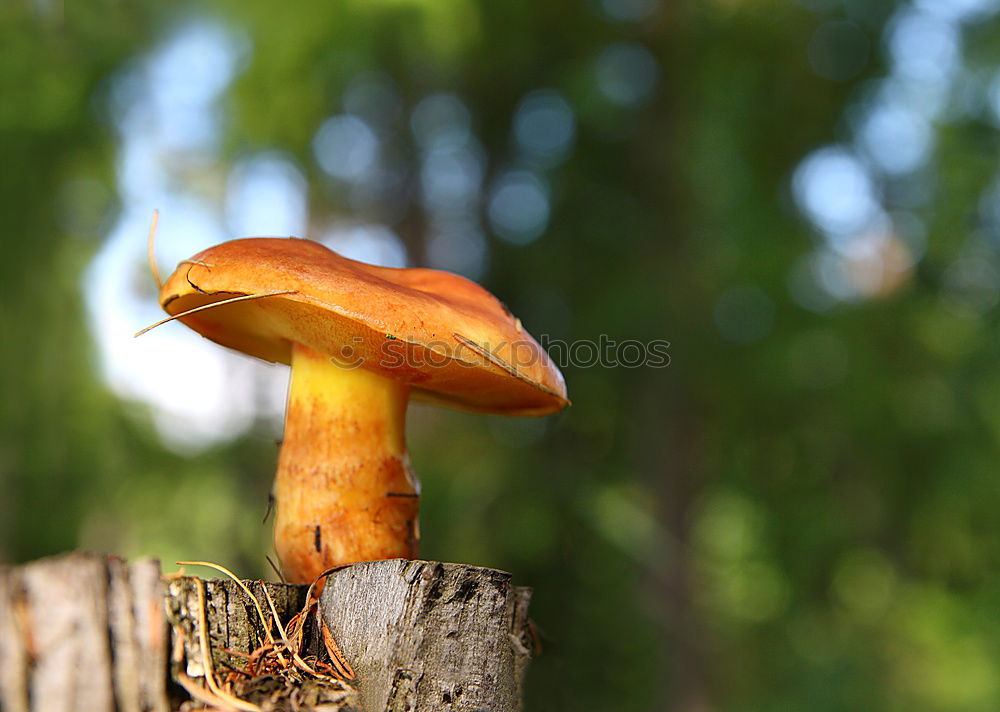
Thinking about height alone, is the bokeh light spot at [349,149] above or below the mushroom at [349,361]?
above

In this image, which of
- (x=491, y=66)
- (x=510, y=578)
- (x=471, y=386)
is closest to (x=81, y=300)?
(x=491, y=66)

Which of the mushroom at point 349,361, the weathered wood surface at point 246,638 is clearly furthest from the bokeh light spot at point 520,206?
the weathered wood surface at point 246,638

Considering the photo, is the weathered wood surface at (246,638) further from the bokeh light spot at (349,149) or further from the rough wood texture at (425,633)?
the bokeh light spot at (349,149)

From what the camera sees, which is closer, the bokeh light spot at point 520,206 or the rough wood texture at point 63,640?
the rough wood texture at point 63,640

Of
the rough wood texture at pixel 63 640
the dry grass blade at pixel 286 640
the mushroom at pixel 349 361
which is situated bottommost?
the dry grass blade at pixel 286 640

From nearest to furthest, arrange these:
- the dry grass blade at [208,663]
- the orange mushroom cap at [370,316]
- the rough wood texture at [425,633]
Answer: the dry grass blade at [208,663]
the rough wood texture at [425,633]
the orange mushroom cap at [370,316]

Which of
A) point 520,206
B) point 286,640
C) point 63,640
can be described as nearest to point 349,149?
point 520,206

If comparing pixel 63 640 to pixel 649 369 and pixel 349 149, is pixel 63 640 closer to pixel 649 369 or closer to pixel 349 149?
pixel 649 369

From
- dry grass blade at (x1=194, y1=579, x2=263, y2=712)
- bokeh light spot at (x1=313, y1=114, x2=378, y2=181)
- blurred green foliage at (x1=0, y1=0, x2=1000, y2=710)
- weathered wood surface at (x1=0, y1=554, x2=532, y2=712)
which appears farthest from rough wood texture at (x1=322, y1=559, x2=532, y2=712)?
bokeh light spot at (x1=313, y1=114, x2=378, y2=181)

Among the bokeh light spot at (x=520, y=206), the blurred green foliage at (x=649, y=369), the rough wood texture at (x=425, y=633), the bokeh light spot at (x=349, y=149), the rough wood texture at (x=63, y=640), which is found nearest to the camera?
the rough wood texture at (x=63, y=640)
